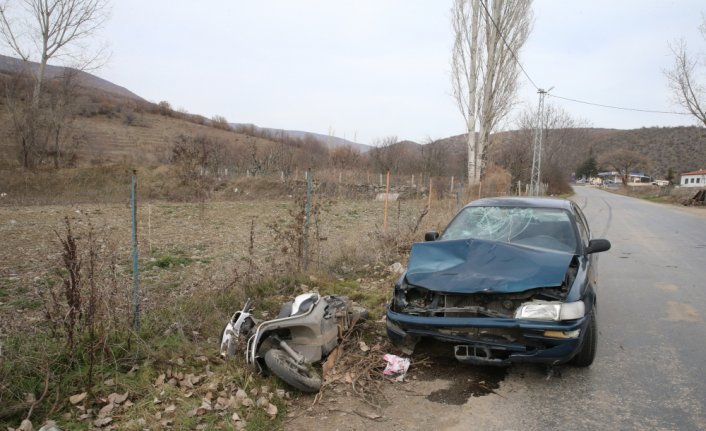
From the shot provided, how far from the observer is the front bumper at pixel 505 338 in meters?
3.34

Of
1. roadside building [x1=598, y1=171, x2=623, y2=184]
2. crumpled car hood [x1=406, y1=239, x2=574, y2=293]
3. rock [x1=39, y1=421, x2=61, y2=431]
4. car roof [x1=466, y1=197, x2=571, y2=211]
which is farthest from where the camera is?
roadside building [x1=598, y1=171, x2=623, y2=184]

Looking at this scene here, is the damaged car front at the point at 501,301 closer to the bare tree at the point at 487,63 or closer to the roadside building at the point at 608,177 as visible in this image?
the bare tree at the point at 487,63

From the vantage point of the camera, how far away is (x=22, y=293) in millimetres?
5605

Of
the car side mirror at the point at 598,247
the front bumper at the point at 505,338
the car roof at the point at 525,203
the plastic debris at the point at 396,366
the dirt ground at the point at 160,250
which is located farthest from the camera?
the dirt ground at the point at 160,250

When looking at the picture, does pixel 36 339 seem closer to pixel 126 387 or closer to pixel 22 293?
pixel 126 387

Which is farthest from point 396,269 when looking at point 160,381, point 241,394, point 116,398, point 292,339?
point 116,398

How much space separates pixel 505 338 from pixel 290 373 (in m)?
1.76

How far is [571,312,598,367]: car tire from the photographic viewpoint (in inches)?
145

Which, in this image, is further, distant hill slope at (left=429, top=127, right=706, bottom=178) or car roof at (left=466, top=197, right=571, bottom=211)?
distant hill slope at (left=429, top=127, right=706, bottom=178)

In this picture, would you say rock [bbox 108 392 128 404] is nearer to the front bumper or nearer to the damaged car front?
the damaged car front

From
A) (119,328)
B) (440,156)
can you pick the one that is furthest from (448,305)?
(440,156)

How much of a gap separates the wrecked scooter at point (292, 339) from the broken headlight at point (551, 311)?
1712 mm

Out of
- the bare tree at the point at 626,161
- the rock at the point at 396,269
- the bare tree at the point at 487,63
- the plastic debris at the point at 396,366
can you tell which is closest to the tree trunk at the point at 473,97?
the bare tree at the point at 487,63

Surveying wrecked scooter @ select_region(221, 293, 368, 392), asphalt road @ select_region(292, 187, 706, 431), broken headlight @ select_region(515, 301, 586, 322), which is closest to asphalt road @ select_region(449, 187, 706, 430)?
asphalt road @ select_region(292, 187, 706, 431)
